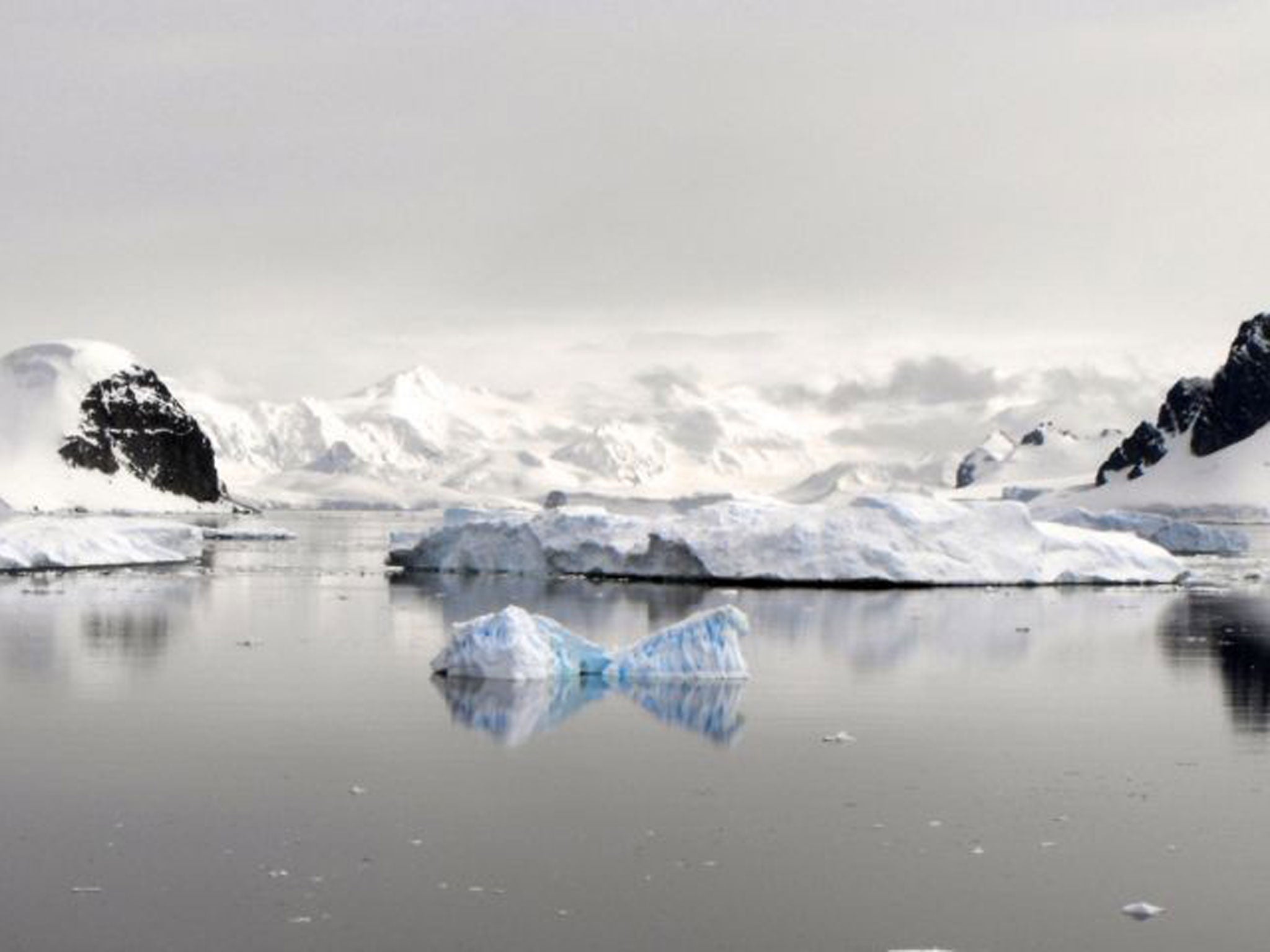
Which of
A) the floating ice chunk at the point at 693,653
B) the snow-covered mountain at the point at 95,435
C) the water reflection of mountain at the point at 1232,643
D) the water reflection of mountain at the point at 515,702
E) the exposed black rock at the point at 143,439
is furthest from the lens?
the exposed black rock at the point at 143,439

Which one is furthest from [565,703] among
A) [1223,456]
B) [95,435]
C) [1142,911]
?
[95,435]

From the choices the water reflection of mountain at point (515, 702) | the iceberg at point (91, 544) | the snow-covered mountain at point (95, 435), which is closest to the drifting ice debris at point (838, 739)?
the water reflection of mountain at point (515, 702)

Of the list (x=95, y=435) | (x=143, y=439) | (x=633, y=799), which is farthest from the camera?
(x=143, y=439)

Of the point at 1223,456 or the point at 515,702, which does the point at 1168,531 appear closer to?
the point at 515,702

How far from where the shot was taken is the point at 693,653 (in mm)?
24812

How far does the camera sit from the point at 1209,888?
44.3 ft

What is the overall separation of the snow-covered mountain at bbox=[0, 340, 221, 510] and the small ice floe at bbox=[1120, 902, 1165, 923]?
534 ft

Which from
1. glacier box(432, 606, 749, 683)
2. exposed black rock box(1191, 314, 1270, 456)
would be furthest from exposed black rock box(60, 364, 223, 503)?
glacier box(432, 606, 749, 683)

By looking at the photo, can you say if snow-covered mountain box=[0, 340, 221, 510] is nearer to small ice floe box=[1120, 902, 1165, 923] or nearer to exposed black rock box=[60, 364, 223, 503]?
exposed black rock box=[60, 364, 223, 503]

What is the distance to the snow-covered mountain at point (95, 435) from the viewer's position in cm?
17475

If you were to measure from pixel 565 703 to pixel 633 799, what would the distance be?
19.1 feet

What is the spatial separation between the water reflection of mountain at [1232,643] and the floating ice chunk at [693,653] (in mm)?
6598

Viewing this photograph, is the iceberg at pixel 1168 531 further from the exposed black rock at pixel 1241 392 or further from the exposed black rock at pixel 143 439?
the exposed black rock at pixel 143 439

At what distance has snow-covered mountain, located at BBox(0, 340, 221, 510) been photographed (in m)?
175
